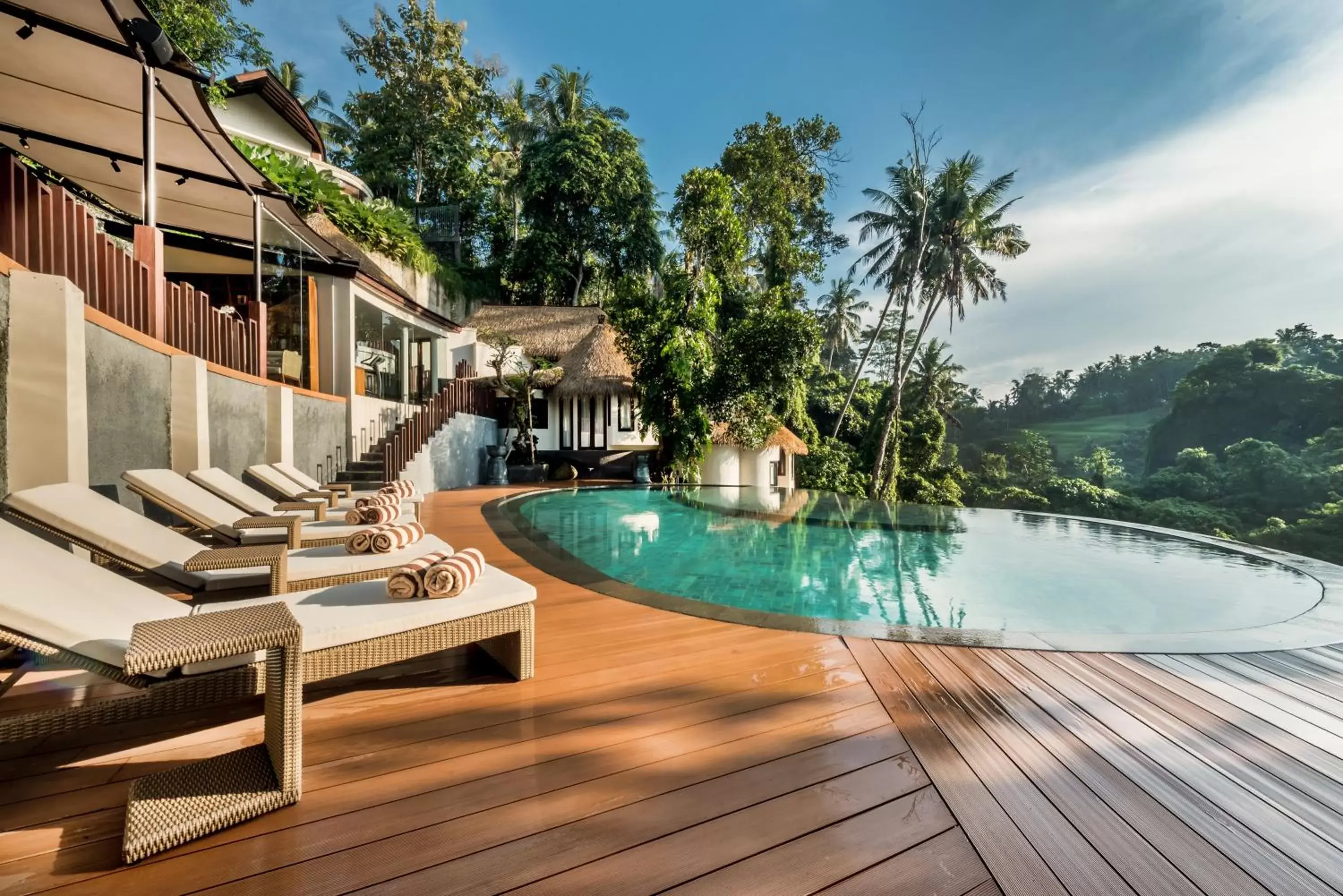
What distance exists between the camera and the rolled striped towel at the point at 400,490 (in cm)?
479

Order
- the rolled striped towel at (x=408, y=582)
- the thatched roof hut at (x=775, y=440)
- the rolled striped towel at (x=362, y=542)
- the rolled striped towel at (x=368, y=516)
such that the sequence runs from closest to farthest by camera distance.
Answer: the rolled striped towel at (x=408, y=582) → the rolled striped towel at (x=362, y=542) → the rolled striped towel at (x=368, y=516) → the thatched roof hut at (x=775, y=440)

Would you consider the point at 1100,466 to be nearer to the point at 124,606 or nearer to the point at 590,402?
the point at 590,402

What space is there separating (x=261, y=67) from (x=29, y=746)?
69.9 feet

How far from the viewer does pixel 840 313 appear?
3588cm

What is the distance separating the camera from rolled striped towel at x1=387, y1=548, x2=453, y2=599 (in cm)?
204

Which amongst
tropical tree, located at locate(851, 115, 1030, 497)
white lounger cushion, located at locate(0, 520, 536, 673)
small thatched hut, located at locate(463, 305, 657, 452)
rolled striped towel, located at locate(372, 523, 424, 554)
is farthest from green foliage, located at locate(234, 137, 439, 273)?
tropical tree, located at locate(851, 115, 1030, 497)

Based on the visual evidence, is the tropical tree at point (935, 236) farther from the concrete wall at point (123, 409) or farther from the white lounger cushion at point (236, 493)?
the concrete wall at point (123, 409)

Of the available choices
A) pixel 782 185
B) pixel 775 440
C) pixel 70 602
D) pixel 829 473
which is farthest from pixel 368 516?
pixel 782 185

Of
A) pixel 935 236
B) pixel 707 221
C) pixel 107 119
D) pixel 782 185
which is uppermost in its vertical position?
pixel 782 185

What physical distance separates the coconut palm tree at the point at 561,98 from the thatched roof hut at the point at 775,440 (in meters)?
20.1

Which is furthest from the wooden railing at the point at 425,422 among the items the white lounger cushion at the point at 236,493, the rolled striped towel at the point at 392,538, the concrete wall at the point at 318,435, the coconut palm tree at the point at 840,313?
the coconut palm tree at the point at 840,313

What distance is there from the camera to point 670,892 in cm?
118

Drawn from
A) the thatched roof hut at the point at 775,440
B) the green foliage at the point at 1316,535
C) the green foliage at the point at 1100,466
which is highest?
the thatched roof hut at the point at 775,440

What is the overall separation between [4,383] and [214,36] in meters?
13.6
